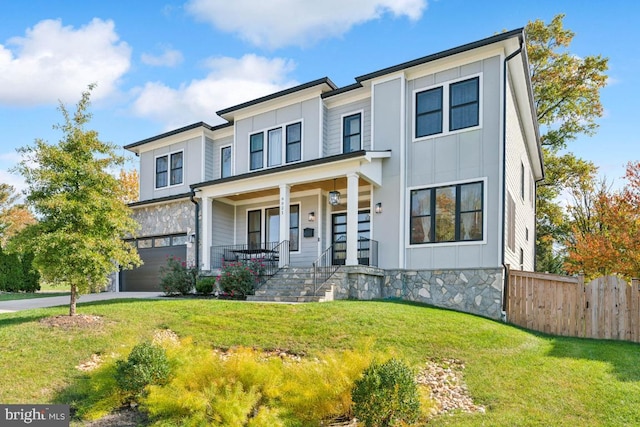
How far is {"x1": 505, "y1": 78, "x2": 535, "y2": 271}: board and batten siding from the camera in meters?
12.3

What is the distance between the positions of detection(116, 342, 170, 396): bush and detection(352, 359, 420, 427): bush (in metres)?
2.53

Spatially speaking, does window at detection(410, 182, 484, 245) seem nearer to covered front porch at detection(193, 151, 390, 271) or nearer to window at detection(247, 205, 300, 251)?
covered front porch at detection(193, 151, 390, 271)

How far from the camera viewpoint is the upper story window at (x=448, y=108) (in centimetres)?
1189

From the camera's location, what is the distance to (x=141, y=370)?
5629 millimetres

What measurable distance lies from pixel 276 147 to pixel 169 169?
543cm

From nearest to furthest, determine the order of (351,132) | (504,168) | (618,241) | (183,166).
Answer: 1. (504,168)
2. (351,132)
3. (618,241)
4. (183,166)

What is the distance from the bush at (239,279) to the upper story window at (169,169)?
6641 mm

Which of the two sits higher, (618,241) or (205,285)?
(618,241)

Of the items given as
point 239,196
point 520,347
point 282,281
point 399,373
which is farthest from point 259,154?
point 399,373

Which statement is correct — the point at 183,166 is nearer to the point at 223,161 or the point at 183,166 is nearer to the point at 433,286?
the point at 223,161

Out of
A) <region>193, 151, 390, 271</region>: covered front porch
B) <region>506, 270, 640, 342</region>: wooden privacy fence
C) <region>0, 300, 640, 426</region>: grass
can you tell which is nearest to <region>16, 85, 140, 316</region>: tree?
<region>0, 300, 640, 426</region>: grass

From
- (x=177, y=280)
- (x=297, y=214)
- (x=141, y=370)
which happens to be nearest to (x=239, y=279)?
(x=177, y=280)

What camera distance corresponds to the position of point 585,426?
4.83 metres

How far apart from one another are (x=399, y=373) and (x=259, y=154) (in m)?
12.2
